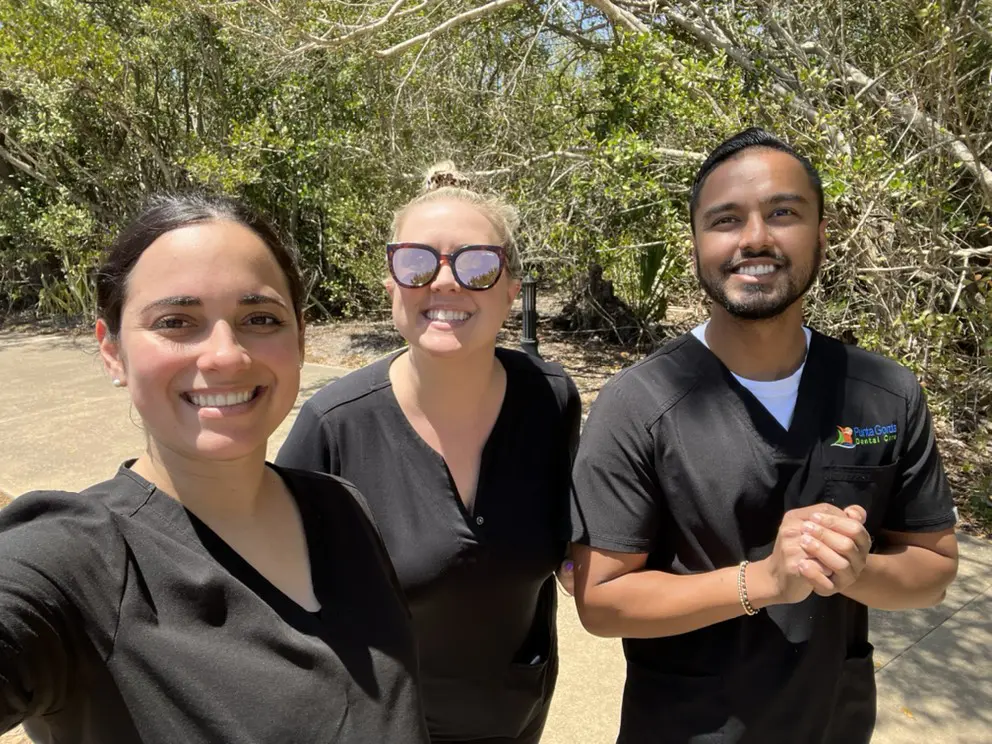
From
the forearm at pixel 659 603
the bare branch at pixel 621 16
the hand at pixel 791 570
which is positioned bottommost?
the forearm at pixel 659 603

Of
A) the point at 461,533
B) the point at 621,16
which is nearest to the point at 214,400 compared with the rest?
the point at 461,533

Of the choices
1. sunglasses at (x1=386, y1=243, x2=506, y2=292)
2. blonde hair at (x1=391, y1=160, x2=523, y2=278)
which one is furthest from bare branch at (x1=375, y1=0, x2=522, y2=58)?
sunglasses at (x1=386, y1=243, x2=506, y2=292)

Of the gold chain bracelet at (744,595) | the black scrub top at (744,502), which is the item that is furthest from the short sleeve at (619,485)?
the gold chain bracelet at (744,595)

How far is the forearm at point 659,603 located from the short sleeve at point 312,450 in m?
0.70

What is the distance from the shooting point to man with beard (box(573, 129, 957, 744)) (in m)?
1.53

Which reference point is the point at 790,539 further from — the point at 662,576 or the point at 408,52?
the point at 408,52

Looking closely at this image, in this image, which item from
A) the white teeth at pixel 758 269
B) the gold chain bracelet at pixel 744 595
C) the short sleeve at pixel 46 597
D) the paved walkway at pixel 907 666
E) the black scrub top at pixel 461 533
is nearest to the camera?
the short sleeve at pixel 46 597

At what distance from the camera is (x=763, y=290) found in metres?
1.62

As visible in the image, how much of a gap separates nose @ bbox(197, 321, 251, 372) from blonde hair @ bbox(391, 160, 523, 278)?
3.06 ft

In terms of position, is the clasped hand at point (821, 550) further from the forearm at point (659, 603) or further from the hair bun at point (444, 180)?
the hair bun at point (444, 180)

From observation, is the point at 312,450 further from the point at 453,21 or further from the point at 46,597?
the point at 453,21

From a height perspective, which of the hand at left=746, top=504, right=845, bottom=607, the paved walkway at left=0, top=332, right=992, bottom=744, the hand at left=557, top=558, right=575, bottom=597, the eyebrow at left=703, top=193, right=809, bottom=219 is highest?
the eyebrow at left=703, top=193, right=809, bottom=219

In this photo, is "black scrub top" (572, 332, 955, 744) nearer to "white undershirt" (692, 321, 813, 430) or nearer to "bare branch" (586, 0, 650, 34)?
"white undershirt" (692, 321, 813, 430)

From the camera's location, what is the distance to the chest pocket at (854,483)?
1.56 m
